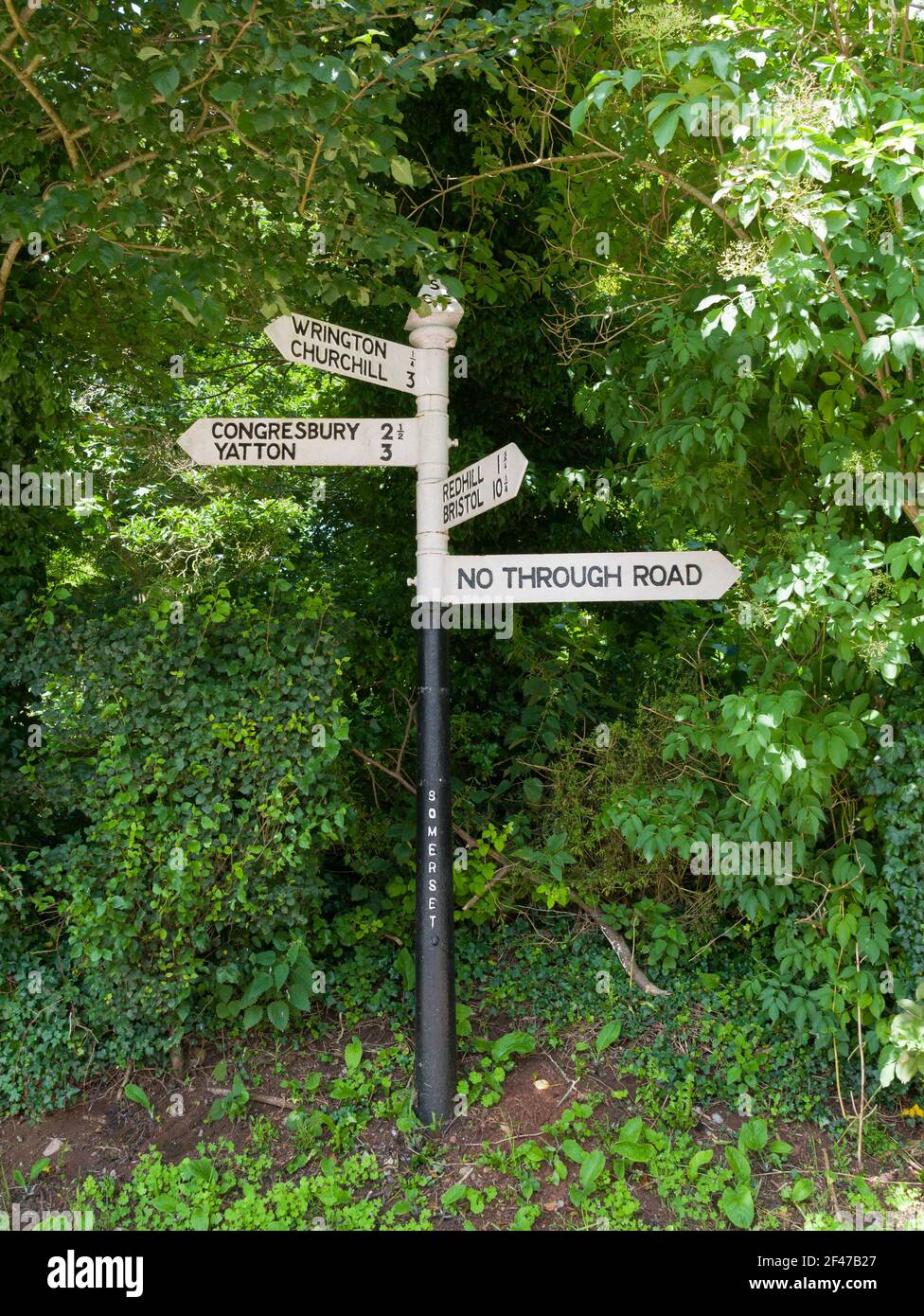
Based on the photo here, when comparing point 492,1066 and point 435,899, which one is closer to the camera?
point 435,899

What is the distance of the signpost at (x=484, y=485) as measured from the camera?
382cm

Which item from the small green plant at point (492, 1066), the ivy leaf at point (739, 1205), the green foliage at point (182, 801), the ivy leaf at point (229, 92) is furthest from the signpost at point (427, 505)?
the ivy leaf at point (739, 1205)

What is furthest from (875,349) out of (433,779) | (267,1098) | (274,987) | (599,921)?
(267,1098)

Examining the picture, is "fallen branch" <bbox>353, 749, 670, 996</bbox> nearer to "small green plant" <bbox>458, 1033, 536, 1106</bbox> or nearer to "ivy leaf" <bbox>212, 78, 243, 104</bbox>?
"small green plant" <bbox>458, 1033, 536, 1106</bbox>

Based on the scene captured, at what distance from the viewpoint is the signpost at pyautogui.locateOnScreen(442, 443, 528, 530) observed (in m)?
3.82

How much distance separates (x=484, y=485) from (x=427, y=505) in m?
0.34

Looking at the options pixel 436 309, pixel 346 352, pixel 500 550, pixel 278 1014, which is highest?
pixel 436 309

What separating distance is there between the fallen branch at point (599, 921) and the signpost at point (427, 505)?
0.76 m

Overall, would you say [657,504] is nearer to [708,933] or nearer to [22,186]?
[708,933]

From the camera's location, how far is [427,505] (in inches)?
168

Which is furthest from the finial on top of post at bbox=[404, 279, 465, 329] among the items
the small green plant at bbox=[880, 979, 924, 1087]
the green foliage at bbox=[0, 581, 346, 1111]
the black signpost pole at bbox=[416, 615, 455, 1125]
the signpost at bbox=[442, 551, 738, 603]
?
the small green plant at bbox=[880, 979, 924, 1087]

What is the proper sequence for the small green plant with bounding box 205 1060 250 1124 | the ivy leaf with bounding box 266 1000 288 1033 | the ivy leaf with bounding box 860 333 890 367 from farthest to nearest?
1. the ivy leaf with bounding box 266 1000 288 1033
2. the small green plant with bounding box 205 1060 250 1124
3. the ivy leaf with bounding box 860 333 890 367

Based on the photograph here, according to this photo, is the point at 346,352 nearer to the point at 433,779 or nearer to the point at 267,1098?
the point at 433,779

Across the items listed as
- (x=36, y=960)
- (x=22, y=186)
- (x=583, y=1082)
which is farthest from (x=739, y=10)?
(x=36, y=960)
